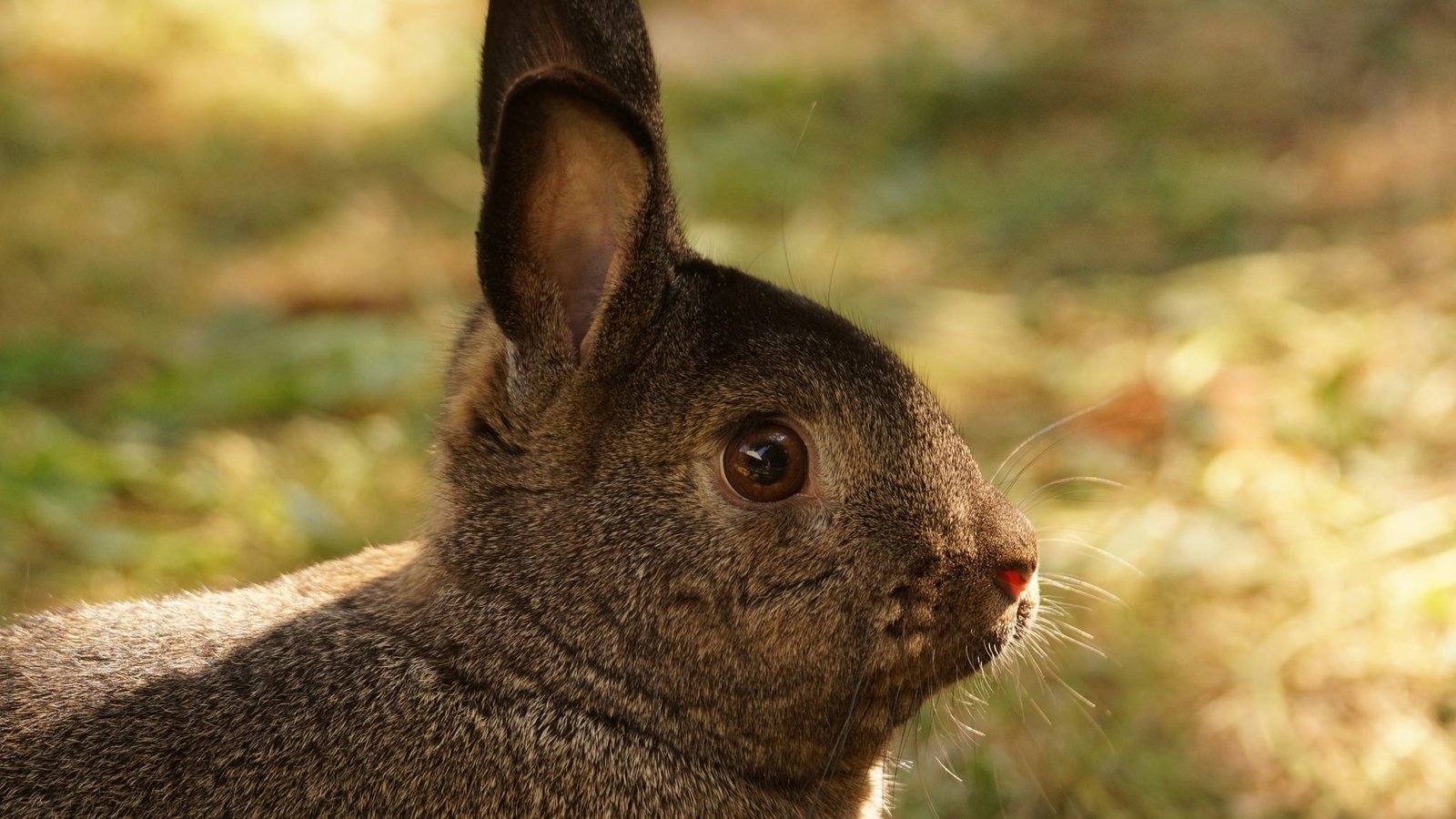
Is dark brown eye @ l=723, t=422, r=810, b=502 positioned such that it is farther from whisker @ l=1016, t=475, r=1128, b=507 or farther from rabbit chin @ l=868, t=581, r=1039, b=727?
whisker @ l=1016, t=475, r=1128, b=507

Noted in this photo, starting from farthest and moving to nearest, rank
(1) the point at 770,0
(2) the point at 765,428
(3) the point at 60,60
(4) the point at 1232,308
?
(1) the point at 770,0, (3) the point at 60,60, (4) the point at 1232,308, (2) the point at 765,428

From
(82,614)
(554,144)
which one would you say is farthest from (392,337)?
(554,144)

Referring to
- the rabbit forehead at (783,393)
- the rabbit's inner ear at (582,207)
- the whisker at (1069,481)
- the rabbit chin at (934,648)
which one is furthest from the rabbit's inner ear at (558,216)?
the whisker at (1069,481)

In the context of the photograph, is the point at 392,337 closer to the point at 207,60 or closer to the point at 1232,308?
the point at 1232,308

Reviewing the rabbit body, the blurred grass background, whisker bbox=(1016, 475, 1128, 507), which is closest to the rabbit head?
the rabbit body

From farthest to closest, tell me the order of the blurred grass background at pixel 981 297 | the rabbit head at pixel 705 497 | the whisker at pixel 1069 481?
the blurred grass background at pixel 981 297, the whisker at pixel 1069 481, the rabbit head at pixel 705 497

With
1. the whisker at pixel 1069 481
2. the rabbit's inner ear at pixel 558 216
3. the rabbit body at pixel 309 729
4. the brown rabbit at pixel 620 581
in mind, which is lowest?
the rabbit body at pixel 309 729

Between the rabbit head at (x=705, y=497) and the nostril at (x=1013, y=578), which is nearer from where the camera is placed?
the rabbit head at (x=705, y=497)

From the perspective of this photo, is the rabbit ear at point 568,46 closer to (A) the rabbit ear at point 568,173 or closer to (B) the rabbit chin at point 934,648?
(A) the rabbit ear at point 568,173
